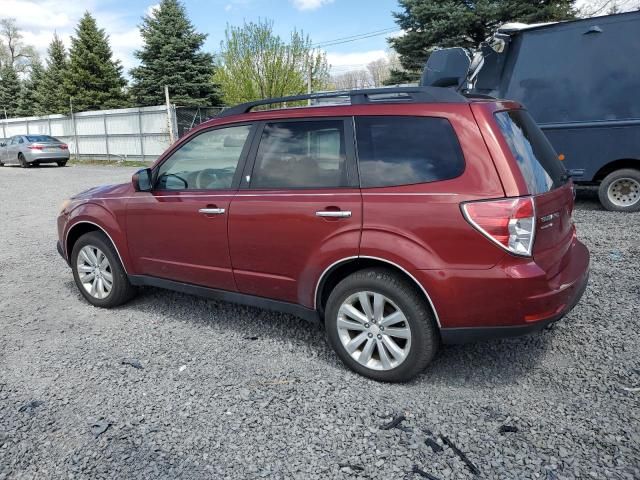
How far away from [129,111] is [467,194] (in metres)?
23.1

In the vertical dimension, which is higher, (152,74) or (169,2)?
(169,2)

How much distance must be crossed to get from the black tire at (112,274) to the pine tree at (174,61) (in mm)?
21935

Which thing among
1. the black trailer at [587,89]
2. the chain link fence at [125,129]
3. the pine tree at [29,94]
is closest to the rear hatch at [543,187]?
the black trailer at [587,89]

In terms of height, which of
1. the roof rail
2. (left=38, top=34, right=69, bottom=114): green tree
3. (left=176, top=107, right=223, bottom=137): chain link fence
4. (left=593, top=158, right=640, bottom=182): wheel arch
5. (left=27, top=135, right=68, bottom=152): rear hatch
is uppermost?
(left=38, top=34, right=69, bottom=114): green tree

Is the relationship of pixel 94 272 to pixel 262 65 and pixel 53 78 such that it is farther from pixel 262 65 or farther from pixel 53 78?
pixel 53 78

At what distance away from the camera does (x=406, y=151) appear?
298cm

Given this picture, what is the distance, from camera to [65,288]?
5.11 m

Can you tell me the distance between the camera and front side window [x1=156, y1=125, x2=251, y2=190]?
368 centimetres

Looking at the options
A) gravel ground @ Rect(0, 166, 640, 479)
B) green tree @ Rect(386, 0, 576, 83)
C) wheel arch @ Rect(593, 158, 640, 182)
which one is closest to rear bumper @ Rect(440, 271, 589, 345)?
gravel ground @ Rect(0, 166, 640, 479)

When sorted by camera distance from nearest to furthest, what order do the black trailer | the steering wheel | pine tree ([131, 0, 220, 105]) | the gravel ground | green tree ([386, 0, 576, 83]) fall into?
the gravel ground < the steering wheel < the black trailer < green tree ([386, 0, 576, 83]) < pine tree ([131, 0, 220, 105])

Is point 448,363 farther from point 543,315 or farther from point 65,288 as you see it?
point 65,288

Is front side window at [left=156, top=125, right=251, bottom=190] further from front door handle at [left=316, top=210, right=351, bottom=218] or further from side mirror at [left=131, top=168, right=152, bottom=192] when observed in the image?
front door handle at [left=316, top=210, right=351, bottom=218]

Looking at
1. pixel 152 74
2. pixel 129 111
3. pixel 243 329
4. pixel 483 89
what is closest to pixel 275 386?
pixel 243 329

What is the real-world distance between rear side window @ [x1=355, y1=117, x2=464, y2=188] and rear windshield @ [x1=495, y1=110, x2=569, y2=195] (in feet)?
1.14
